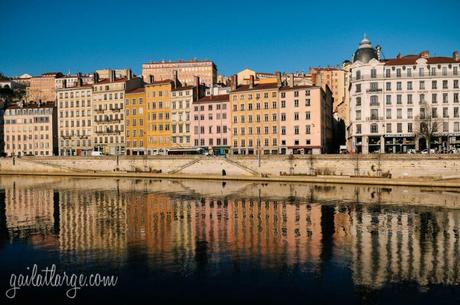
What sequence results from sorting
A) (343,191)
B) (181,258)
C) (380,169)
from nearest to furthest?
(181,258) < (343,191) < (380,169)

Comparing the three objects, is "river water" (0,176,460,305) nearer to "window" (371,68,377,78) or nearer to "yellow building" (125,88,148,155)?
"window" (371,68,377,78)

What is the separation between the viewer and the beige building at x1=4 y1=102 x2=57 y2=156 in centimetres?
11906

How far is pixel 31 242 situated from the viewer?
36.6 metres

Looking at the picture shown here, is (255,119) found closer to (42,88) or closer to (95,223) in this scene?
(95,223)

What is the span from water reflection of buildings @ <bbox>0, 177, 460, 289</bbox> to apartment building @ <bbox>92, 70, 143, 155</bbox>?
130 feet

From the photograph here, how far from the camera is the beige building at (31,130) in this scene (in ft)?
391

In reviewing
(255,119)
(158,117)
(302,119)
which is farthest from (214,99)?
(302,119)

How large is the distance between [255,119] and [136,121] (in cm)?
2852

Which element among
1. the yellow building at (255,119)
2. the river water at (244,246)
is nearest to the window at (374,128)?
the yellow building at (255,119)

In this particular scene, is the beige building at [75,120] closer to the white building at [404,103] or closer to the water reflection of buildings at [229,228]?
the water reflection of buildings at [229,228]

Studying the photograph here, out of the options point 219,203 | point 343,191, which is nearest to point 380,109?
point 343,191

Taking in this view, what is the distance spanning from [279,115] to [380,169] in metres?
25.7

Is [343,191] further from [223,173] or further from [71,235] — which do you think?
[71,235]

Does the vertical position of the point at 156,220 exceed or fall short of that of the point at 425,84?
it falls short
